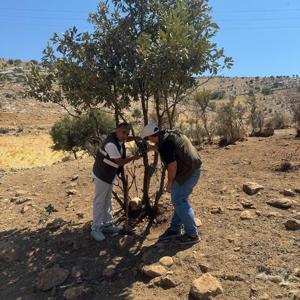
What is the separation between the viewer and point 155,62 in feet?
19.4

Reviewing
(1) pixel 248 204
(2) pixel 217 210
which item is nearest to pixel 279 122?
(1) pixel 248 204

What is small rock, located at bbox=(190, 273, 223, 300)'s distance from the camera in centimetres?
508

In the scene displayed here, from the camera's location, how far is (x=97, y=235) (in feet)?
22.1

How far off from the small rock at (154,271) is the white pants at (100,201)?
1272 mm

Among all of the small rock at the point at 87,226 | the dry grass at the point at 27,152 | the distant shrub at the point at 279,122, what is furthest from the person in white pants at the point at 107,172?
the dry grass at the point at 27,152

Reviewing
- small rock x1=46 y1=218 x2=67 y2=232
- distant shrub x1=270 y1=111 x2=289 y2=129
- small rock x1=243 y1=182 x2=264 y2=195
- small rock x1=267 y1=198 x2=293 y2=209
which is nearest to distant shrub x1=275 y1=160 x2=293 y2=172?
small rock x1=243 y1=182 x2=264 y2=195

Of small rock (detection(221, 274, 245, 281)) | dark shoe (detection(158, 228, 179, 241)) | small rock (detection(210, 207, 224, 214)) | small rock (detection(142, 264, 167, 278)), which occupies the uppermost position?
small rock (detection(210, 207, 224, 214))

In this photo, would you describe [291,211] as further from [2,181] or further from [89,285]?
[2,181]

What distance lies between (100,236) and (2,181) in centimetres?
473

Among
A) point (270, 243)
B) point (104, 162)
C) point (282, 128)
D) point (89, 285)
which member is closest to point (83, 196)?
point (104, 162)

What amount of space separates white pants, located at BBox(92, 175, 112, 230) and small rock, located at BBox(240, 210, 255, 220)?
1.79 meters

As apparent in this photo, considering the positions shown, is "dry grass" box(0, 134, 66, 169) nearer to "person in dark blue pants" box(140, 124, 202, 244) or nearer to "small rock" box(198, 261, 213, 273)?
"person in dark blue pants" box(140, 124, 202, 244)

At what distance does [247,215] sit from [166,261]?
59.9 inches

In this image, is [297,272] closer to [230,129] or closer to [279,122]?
[230,129]
